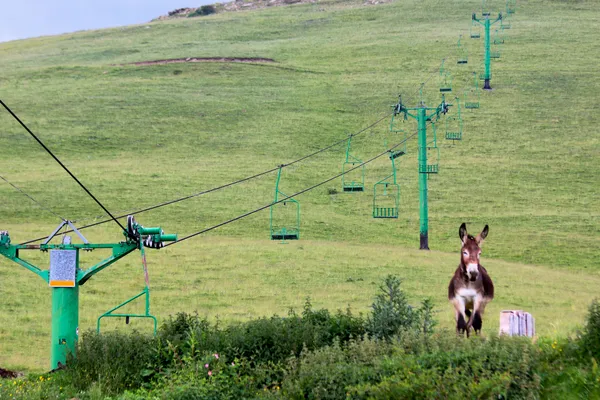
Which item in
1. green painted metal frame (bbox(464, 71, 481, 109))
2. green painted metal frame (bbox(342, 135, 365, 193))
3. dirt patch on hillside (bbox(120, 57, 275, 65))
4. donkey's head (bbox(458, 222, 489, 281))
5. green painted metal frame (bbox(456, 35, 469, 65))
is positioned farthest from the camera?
dirt patch on hillside (bbox(120, 57, 275, 65))

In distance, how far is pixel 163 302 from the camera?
2822cm

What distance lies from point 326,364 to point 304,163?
1718 inches

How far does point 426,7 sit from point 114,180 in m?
83.7

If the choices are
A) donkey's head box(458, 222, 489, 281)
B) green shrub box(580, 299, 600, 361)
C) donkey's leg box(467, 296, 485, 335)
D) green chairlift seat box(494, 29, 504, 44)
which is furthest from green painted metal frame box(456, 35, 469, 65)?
green shrub box(580, 299, 600, 361)

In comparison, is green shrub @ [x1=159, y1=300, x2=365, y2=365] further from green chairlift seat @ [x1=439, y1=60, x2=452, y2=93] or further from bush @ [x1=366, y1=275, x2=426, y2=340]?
green chairlift seat @ [x1=439, y1=60, x2=452, y2=93]

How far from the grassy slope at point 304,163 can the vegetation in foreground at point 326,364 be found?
5.14 m

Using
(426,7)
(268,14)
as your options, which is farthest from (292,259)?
(268,14)

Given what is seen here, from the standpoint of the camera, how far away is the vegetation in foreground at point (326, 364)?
1213 cm

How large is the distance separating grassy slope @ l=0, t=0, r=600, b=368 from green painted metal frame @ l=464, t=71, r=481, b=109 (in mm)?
1291

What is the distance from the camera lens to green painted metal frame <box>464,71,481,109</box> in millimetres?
69688

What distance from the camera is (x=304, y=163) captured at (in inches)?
2237

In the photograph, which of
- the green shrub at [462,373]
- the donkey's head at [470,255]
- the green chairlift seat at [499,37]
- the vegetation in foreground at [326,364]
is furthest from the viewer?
the green chairlift seat at [499,37]

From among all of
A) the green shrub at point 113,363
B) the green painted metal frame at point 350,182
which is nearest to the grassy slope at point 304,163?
the green painted metal frame at point 350,182

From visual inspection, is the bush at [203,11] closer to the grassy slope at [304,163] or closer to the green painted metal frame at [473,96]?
the grassy slope at [304,163]
